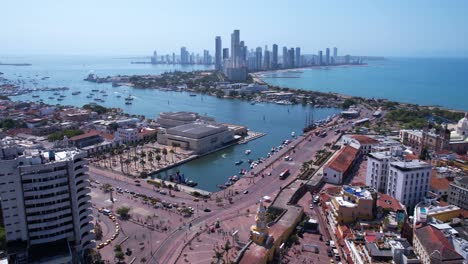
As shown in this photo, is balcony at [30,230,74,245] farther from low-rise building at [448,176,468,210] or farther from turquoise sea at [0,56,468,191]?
low-rise building at [448,176,468,210]

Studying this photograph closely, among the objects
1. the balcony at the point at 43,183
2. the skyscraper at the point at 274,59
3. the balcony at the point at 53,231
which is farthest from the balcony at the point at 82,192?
the skyscraper at the point at 274,59

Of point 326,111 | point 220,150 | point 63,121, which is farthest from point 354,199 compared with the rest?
point 326,111

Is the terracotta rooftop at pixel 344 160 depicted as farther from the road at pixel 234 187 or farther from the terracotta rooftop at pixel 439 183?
the terracotta rooftop at pixel 439 183

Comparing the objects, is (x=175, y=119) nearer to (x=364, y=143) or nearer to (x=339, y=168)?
(x=364, y=143)

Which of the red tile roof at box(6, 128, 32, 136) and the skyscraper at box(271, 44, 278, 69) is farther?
the skyscraper at box(271, 44, 278, 69)

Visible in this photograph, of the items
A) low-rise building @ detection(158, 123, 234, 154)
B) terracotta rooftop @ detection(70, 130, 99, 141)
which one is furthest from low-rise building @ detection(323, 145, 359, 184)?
terracotta rooftop @ detection(70, 130, 99, 141)

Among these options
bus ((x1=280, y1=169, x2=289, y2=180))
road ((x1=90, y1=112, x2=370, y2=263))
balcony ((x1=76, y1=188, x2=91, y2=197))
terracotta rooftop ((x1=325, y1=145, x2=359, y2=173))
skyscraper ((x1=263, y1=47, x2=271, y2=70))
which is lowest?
road ((x1=90, y1=112, x2=370, y2=263))

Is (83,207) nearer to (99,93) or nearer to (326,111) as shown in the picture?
(326,111)
